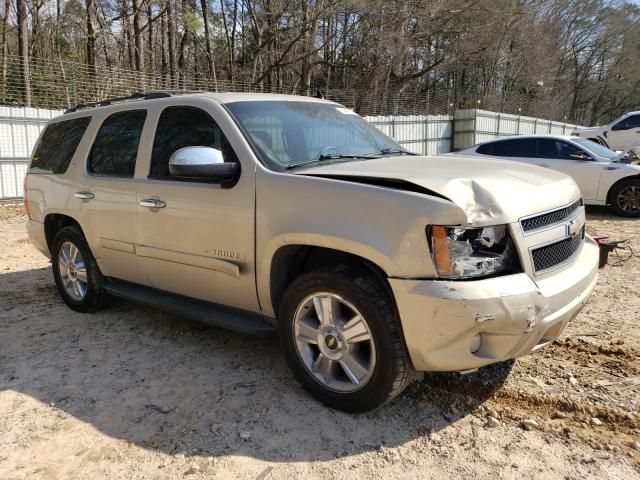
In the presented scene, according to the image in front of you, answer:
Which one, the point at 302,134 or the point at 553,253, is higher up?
the point at 302,134

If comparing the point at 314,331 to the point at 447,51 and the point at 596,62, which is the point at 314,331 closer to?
the point at 447,51

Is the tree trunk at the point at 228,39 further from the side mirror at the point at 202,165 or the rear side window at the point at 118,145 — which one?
the side mirror at the point at 202,165

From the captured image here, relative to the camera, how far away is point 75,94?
13453 millimetres

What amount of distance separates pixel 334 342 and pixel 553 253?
4.33 ft

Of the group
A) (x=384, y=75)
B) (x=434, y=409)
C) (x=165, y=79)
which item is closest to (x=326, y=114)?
(x=434, y=409)

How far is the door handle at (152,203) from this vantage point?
12.7ft

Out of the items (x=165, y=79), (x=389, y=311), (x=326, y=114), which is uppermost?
(x=165, y=79)

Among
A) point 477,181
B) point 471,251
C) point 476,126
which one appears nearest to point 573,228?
point 477,181

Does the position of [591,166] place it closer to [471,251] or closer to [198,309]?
[471,251]

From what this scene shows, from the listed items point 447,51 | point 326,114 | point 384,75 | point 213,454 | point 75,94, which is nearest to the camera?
point 213,454

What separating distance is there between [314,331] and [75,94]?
12.7 m

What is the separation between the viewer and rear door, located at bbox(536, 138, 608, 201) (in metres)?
9.73

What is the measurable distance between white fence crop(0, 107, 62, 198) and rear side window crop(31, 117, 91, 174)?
7265mm

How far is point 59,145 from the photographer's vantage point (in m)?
5.15
